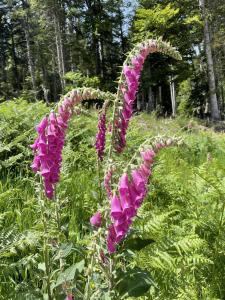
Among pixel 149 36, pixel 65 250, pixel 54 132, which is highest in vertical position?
pixel 149 36

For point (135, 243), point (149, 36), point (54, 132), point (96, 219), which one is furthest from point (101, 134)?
point (149, 36)

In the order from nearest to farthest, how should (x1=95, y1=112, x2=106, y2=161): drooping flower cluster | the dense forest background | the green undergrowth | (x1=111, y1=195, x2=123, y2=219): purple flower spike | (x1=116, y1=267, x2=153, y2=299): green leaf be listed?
(x1=111, y1=195, x2=123, y2=219): purple flower spike < (x1=116, y1=267, x2=153, y2=299): green leaf < the green undergrowth < (x1=95, y1=112, x2=106, y2=161): drooping flower cluster < the dense forest background

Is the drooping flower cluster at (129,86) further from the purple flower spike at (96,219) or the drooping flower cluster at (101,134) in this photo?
the drooping flower cluster at (101,134)

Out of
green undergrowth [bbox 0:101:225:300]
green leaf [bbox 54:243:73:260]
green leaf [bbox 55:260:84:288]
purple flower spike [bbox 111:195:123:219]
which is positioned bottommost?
green undergrowth [bbox 0:101:225:300]

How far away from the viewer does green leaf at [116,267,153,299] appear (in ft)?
6.64

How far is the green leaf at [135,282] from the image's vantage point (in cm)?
203

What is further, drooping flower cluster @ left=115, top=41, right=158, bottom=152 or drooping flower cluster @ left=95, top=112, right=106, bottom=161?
drooping flower cluster @ left=95, top=112, right=106, bottom=161

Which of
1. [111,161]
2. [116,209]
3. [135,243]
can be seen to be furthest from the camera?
[135,243]

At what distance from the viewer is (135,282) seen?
80.4 inches

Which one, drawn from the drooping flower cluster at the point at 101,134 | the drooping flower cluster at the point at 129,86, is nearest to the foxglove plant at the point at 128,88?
the drooping flower cluster at the point at 129,86

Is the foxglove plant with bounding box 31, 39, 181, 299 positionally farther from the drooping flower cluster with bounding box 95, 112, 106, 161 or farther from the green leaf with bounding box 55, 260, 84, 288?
the drooping flower cluster with bounding box 95, 112, 106, 161

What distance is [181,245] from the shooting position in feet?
9.50

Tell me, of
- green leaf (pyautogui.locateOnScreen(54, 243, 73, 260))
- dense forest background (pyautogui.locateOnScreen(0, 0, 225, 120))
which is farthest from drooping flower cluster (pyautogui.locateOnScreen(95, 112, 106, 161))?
dense forest background (pyautogui.locateOnScreen(0, 0, 225, 120))

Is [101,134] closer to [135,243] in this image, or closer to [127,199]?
[135,243]
